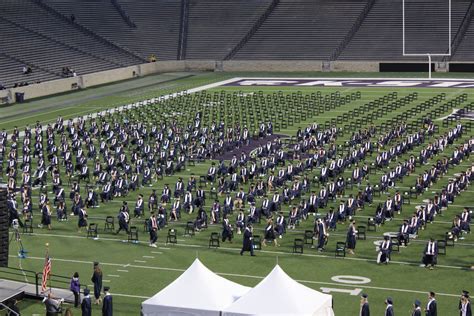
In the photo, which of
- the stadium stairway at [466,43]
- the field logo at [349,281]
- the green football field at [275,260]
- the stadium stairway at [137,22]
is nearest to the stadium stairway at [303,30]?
the stadium stairway at [137,22]

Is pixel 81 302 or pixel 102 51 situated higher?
pixel 102 51

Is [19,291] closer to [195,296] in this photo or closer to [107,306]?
[107,306]

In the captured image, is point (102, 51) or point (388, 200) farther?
point (102, 51)

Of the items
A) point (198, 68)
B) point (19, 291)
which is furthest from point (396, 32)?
point (19, 291)

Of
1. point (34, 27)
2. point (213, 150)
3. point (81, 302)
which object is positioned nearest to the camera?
point (81, 302)

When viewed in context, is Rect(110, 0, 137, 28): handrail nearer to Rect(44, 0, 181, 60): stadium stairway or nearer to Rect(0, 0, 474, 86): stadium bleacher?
Rect(0, 0, 474, 86): stadium bleacher

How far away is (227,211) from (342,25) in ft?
158

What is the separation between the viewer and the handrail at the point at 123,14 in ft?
268

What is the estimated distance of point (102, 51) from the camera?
244 feet

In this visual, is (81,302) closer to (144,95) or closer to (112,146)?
(112,146)

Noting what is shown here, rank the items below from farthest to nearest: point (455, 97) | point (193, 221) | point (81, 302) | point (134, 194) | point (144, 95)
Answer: point (144, 95) → point (455, 97) → point (134, 194) → point (193, 221) → point (81, 302)

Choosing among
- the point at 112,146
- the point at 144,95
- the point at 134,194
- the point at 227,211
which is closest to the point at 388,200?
the point at 227,211

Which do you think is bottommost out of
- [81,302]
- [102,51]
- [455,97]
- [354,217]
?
[81,302]

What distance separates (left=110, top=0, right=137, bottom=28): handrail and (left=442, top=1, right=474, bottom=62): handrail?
24.6 m
